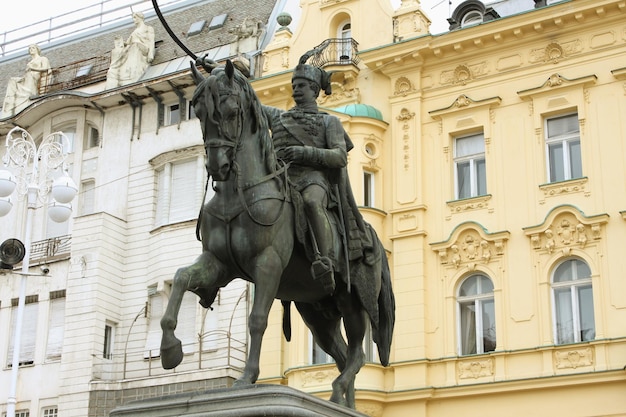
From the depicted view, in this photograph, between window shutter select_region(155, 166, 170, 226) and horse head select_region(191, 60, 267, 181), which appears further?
window shutter select_region(155, 166, 170, 226)

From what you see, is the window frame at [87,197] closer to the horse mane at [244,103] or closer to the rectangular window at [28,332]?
the rectangular window at [28,332]

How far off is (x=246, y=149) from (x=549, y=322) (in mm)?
19339

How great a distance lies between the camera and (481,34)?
3008cm

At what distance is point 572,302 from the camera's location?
90.1 ft

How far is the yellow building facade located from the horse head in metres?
19.0

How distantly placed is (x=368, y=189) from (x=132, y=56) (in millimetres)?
10737

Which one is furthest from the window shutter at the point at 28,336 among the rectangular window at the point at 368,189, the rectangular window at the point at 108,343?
the rectangular window at the point at 368,189

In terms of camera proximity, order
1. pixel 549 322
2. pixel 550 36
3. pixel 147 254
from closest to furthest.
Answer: pixel 549 322 → pixel 550 36 → pixel 147 254

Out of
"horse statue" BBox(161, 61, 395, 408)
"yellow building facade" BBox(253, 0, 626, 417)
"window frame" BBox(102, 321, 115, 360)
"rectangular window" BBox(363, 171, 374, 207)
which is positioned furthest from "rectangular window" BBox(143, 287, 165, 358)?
"horse statue" BBox(161, 61, 395, 408)

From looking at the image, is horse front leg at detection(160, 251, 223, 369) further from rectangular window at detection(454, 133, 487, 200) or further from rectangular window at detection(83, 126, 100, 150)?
rectangular window at detection(83, 126, 100, 150)

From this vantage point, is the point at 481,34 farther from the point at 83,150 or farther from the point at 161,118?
the point at 83,150

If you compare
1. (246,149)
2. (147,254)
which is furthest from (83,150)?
(246,149)

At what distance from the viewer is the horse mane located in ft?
29.6

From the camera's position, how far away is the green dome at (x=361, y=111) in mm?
31062
